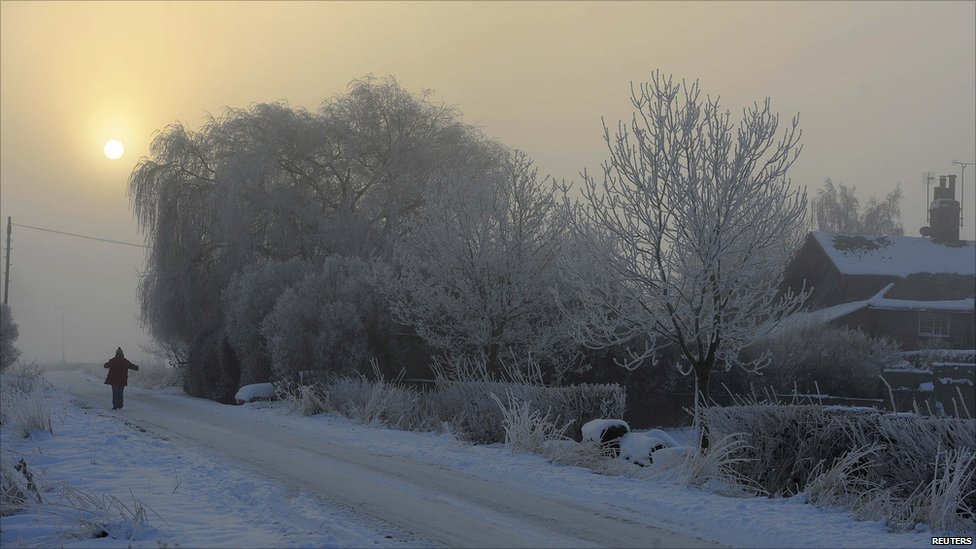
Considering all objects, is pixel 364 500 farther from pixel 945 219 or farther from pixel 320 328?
pixel 945 219

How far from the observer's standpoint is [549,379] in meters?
24.9

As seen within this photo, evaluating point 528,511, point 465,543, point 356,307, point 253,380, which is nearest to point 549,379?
point 356,307

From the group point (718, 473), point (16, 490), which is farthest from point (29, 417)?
point (718, 473)

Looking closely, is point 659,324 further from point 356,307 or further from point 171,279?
point 171,279

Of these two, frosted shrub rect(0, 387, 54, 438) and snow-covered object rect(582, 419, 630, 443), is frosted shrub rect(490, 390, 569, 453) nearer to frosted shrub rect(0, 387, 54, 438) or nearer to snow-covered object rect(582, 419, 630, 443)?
snow-covered object rect(582, 419, 630, 443)

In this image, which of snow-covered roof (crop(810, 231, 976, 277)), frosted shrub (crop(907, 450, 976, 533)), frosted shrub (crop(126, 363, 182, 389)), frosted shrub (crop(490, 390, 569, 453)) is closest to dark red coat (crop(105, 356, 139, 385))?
frosted shrub (crop(490, 390, 569, 453))

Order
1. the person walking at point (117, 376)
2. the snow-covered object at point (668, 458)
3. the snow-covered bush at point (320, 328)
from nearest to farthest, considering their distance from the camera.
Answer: the snow-covered object at point (668, 458) < the person walking at point (117, 376) < the snow-covered bush at point (320, 328)

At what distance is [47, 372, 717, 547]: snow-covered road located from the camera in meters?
8.35

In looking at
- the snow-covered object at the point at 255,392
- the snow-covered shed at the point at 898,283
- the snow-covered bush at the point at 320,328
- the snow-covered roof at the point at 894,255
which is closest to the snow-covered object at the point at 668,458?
the snow-covered bush at the point at 320,328

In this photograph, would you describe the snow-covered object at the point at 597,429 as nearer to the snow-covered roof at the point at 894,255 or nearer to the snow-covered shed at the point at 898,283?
the snow-covered shed at the point at 898,283

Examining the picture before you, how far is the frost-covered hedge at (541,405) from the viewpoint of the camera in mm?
16469

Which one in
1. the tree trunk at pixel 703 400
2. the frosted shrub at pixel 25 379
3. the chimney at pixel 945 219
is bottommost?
the frosted shrub at pixel 25 379

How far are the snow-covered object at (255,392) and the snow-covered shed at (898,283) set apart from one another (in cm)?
2188

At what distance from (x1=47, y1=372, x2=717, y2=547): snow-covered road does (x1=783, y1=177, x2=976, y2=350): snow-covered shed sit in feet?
87.1
